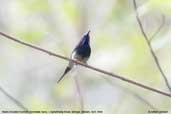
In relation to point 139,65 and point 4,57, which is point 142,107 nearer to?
point 139,65

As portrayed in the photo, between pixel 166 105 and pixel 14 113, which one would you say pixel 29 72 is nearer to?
pixel 14 113

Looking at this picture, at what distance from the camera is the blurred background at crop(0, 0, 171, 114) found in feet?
2.86

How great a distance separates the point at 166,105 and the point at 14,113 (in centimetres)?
33

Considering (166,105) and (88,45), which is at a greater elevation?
(88,45)

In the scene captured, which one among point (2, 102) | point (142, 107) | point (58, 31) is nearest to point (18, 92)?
point (2, 102)

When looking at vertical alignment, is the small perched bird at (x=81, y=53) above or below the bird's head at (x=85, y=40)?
below

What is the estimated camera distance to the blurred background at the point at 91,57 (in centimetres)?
87

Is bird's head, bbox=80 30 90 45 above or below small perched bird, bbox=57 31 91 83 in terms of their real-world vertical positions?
above

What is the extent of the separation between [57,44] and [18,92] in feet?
0.45

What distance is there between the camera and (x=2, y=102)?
0.87m

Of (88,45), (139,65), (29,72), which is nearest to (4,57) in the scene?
(29,72)

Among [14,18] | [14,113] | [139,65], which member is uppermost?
[14,18]

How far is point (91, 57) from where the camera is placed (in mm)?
883

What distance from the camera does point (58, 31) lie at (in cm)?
92
